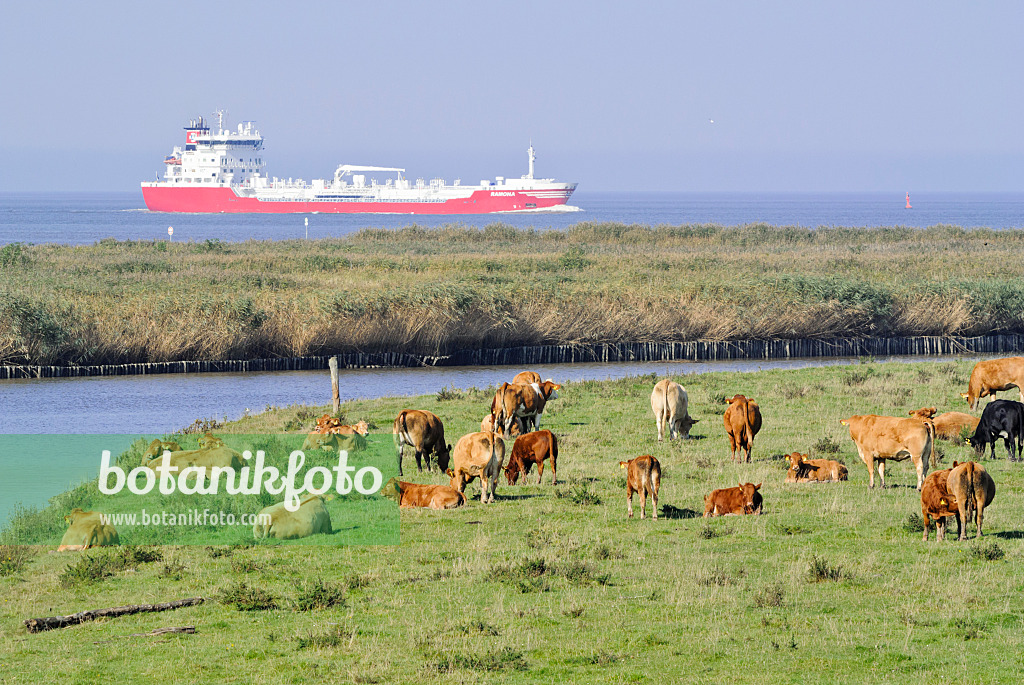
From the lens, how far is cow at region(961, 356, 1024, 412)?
20.8m

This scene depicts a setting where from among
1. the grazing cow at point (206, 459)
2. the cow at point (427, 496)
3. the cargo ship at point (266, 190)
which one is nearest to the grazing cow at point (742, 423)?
the cow at point (427, 496)

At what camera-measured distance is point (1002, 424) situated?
16.7 m

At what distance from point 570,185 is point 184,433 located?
176 m

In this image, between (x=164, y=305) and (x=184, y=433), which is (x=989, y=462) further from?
(x=164, y=305)

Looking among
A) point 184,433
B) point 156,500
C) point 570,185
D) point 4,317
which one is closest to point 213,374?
point 4,317

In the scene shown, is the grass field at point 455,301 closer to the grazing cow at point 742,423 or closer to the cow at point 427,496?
the grazing cow at point 742,423

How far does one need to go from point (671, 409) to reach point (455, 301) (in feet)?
78.6

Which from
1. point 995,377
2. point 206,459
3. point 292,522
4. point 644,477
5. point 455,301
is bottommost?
point 292,522

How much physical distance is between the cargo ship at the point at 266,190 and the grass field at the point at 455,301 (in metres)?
115

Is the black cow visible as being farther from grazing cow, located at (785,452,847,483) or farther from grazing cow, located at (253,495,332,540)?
grazing cow, located at (253,495,332,540)

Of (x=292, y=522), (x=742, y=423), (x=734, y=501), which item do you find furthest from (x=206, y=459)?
(x=742, y=423)

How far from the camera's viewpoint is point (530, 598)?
35.7ft

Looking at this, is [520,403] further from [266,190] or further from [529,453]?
[266,190]

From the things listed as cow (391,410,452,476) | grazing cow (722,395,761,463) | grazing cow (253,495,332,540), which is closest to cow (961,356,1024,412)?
grazing cow (722,395,761,463)
